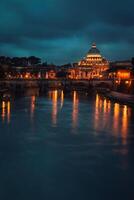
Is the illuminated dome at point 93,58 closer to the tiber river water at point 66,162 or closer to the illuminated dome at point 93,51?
the illuminated dome at point 93,51

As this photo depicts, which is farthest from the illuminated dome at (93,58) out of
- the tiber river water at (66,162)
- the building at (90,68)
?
the tiber river water at (66,162)

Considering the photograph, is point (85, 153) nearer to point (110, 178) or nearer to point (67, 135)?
point (110, 178)

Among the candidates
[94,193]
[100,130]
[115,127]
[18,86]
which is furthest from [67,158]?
[18,86]

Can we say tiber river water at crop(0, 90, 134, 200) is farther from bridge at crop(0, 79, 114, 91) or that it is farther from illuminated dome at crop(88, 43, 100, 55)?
illuminated dome at crop(88, 43, 100, 55)

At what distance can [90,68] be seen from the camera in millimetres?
138625

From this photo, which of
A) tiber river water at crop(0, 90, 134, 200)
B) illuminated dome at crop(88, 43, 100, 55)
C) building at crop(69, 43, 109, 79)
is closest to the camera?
tiber river water at crop(0, 90, 134, 200)

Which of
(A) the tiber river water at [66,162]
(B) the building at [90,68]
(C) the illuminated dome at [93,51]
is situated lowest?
(A) the tiber river water at [66,162]

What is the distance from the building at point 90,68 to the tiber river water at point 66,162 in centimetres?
11276

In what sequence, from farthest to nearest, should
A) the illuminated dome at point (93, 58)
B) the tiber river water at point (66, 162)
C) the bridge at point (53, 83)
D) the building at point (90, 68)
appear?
the illuminated dome at point (93, 58), the building at point (90, 68), the bridge at point (53, 83), the tiber river water at point (66, 162)

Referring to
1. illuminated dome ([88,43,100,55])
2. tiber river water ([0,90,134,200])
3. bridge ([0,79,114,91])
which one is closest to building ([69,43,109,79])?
illuminated dome ([88,43,100,55])

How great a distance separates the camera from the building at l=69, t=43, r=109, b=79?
138100 millimetres

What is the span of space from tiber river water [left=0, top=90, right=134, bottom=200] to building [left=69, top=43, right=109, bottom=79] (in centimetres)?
11276

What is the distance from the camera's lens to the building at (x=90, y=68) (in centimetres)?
13810

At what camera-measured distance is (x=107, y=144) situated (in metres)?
17.9
